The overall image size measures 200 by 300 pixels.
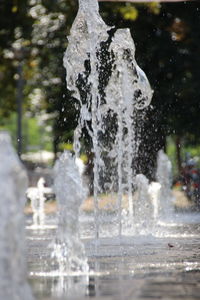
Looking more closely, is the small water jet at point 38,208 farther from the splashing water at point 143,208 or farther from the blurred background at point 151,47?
the blurred background at point 151,47

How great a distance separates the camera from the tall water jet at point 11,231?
6988 mm

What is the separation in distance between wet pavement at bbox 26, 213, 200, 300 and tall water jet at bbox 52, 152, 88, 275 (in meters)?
0.16

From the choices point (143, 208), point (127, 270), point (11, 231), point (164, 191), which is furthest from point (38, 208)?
point (11, 231)

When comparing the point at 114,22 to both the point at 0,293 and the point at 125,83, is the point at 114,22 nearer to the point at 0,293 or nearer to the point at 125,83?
the point at 125,83

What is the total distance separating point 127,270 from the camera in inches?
398

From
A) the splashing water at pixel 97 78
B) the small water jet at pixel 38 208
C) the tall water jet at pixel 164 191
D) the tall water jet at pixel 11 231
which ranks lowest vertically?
the tall water jet at pixel 164 191

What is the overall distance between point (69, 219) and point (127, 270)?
3.56ft

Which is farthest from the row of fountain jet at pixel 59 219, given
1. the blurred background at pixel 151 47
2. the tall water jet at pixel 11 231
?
the blurred background at pixel 151 47

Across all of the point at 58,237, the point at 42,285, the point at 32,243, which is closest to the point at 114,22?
the point at 32,243

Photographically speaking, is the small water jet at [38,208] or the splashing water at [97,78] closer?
the splashing water at [97,78]

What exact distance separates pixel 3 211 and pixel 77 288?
5.61 ft

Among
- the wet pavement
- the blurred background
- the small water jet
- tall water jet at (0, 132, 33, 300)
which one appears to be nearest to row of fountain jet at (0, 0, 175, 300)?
tall water jet at (0, 132, 33, 300)

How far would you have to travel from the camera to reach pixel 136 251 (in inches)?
498

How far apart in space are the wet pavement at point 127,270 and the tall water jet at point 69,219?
6.4 inches
